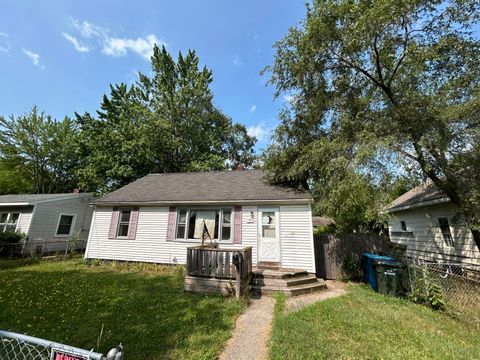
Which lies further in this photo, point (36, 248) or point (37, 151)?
point (37, 151)

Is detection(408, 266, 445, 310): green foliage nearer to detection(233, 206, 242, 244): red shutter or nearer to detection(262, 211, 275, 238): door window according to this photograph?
detection(262, 211, 275, 238): door window

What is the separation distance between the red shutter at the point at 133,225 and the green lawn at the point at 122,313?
2.41m

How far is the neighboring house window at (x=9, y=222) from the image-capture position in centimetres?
1467

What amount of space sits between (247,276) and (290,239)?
2589 millimetres

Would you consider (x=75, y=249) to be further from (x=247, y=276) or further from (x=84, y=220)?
(x=247, y=276)

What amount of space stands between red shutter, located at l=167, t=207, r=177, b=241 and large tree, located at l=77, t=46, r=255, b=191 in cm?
964

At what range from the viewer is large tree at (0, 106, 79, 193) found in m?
25.7

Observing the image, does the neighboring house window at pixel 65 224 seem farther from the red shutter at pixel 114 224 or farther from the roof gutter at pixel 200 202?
the red shutter at pixel 114 224

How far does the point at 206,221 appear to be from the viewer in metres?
10.4

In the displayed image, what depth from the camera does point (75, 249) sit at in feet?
50.2

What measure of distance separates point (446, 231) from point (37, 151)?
38303 mm

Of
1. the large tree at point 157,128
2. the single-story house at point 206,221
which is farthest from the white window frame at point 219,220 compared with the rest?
the large tree at point 157,128

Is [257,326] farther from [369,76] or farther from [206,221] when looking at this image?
Answer: [369,76]

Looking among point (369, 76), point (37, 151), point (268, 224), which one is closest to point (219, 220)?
point (268, 224)
